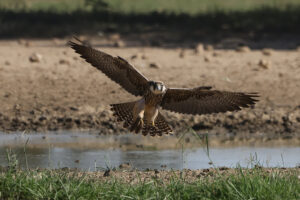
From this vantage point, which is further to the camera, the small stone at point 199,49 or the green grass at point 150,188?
the small stone at point 199,49

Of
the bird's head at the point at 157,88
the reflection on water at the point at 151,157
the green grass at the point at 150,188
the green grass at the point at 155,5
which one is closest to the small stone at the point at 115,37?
the green grass at the point at 155,5

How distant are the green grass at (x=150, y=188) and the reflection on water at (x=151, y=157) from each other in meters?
1.64

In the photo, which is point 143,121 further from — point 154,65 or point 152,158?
point 154,65

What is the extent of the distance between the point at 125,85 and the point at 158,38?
780 cm

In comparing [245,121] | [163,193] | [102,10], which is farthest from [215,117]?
[102,10]

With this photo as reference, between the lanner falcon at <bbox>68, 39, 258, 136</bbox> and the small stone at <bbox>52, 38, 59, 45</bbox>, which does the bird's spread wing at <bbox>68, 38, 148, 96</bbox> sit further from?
the small stone at <bbox>52, 38, 59, 45</bbox>

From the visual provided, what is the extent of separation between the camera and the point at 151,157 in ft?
29.8

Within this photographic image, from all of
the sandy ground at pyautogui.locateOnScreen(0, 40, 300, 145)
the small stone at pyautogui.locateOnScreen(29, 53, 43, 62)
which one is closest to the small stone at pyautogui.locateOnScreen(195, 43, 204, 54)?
the sandy ground at pyautogui.locateOnScreen(0, 40, 300, 145)

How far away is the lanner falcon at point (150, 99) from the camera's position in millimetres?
8430

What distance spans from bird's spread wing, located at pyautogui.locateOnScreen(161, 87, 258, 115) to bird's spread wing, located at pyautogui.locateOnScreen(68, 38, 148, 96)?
30cm

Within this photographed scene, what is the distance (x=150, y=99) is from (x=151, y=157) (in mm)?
903

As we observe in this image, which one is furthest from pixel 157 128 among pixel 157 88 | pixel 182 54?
pixel 182 54

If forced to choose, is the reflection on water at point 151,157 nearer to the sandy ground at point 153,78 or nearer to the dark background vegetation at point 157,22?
the sandy ground at point 153,78

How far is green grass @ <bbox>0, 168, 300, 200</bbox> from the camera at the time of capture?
20.6 feet
